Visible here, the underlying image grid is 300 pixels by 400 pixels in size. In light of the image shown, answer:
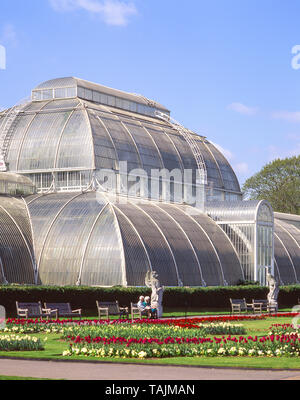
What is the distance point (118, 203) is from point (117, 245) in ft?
21.9

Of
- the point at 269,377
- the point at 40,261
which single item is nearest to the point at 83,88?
the point at 40,261

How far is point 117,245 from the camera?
62188 mm

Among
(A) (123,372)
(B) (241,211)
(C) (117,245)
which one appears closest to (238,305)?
(C) (117,245)

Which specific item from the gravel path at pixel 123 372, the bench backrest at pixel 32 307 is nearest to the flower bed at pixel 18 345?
the gravel path at pixel 123 372

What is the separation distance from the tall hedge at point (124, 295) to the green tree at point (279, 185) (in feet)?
195

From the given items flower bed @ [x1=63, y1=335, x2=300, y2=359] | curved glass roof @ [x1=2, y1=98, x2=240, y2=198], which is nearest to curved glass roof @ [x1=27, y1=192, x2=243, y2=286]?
curved glass roof @ [x1=2, y1=98, x2=240, y2=198]

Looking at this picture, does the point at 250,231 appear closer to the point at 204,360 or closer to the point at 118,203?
the point at 118,203

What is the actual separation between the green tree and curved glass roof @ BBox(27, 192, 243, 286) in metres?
56.4

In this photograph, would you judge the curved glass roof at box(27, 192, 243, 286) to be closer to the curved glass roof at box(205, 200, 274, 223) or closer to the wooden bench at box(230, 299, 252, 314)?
the curved glass roof at box(205, 200, 274, 223)

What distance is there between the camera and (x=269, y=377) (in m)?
21.2

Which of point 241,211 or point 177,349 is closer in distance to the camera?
point 177,349

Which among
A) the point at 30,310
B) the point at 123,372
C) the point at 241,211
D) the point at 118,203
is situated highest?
the point at 241,211

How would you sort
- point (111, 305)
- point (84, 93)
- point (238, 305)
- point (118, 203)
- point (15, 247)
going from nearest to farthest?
point (111, 305) → point (238, 305) → point (15, 247) → point (118, 203) → point (84, 93)

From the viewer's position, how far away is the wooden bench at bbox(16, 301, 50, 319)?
1756 inches
